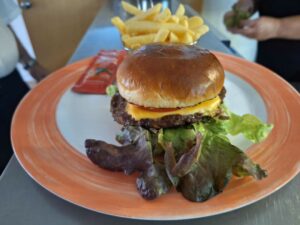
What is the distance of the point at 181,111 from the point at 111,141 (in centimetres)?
24

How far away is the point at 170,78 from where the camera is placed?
814 millimetres

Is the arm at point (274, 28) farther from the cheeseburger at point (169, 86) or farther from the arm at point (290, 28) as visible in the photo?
the cheeseburger at point (169, 86)

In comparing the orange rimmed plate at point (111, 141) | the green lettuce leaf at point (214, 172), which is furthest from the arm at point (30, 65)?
the green lettuce leaf at point (214, 172)

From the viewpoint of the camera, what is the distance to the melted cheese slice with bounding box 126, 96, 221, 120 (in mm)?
858

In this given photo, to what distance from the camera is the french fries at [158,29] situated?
1164 mm

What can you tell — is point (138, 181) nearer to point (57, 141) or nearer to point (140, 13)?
point (57, 141)

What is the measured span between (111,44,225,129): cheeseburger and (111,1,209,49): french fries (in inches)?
10.3

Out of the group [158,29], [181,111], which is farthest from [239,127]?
[158,29]

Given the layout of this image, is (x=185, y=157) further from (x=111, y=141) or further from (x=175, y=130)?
(x=111, y=141)

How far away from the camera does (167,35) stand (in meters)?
1.15

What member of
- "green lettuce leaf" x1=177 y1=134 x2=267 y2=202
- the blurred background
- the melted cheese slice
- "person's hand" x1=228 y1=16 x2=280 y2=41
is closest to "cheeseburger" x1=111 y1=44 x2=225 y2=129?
the melted cheese slice

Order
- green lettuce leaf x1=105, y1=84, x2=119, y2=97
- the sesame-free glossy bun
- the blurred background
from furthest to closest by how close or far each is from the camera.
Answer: the blurred background, green lettuce leaf x1=105, y1=84, x2=119, y2=97, the sesame-free glossy bun

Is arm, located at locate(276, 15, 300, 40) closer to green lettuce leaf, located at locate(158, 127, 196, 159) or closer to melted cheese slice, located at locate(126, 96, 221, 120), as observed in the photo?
melted cheese slice, located at locate(126, 96, 221, 120)

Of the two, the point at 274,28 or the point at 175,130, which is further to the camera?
the point at 274,28
